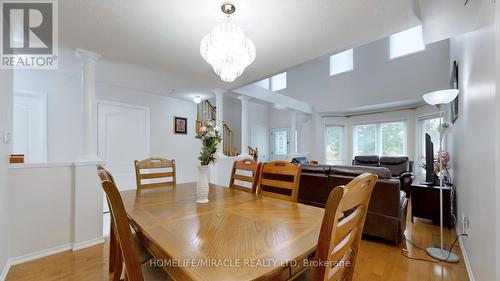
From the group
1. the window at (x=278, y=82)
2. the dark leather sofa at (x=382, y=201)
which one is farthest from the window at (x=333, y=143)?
the dark leather sofa at (x=382, y=201)

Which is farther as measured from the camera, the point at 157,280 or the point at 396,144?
the point at 396,144

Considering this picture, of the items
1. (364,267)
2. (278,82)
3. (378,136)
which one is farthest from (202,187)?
(278,82)

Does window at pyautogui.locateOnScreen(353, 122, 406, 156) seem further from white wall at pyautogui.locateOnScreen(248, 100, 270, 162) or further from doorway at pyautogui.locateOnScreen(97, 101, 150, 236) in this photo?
doorway at pyautogui.locateOnScreen(97, 101, 150, 236)

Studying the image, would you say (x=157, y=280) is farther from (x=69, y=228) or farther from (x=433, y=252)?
(x=433, y=252)

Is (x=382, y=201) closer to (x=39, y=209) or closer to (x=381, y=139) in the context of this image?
(x=39, y=209)

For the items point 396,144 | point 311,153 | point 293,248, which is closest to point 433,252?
point 293,248

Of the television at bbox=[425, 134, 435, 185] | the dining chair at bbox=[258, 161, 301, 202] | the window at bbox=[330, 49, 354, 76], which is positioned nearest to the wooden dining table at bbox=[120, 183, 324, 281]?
the dining chair at bbox=[258, 161, 301, 202]

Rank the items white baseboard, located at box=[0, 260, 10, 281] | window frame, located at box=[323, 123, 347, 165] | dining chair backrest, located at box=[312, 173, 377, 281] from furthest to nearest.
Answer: window frame, located at box=[323, 123, 347, 165]
white baseboard, located at box=[0, 260, 10, 281]
dining chair backrest, located at box=[312, 173, 377, 281]

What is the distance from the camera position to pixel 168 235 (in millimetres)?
904

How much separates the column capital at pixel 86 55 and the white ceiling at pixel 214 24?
3.0 inches

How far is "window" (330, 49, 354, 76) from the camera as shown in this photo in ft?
20.0

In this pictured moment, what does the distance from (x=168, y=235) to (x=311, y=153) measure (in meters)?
6.39

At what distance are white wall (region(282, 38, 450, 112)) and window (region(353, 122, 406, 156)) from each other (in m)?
0.82

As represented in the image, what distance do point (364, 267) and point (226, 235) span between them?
1.61m
